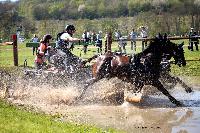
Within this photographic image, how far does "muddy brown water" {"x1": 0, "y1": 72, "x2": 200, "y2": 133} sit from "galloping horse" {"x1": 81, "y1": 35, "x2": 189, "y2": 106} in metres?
0.64

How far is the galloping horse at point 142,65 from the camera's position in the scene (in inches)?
484

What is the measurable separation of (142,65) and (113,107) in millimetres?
1321

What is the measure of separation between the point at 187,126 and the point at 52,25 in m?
42.0

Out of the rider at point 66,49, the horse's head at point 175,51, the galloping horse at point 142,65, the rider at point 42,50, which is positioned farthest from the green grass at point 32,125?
the rider at point 42,50

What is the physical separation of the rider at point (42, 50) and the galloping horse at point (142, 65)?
8.55 feet

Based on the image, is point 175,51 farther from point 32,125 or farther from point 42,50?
point 32,125

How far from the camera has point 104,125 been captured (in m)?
9.86

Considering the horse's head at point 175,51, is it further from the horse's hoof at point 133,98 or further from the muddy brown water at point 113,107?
the horse's hoof at point 133,98

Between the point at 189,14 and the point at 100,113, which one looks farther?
the point at 189,14

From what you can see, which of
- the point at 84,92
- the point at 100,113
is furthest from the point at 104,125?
the point at 84,92

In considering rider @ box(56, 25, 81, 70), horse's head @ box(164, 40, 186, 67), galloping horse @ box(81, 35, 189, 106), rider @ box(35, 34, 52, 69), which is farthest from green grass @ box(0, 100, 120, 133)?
rider @ box(35, 34, 52, 69)

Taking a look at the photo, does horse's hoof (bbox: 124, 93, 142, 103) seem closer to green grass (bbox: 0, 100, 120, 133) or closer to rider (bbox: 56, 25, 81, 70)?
rider (bbox: 56, 25, 81, 70)

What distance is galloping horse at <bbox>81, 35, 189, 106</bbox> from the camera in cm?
1230

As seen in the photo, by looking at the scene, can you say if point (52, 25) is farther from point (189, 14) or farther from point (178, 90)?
point (178, 90)
